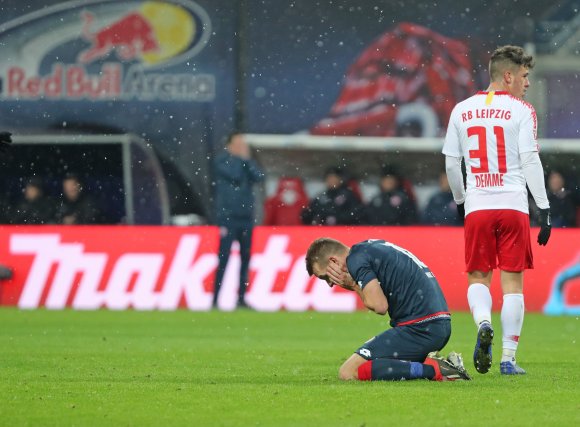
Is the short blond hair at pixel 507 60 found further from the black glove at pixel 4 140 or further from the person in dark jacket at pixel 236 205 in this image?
the person in dark jacket at pixel 236 205

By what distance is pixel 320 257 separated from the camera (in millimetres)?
8656

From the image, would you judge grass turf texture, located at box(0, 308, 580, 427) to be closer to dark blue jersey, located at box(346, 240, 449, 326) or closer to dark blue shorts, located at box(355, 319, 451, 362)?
dark blue shorts, located at box(355, 319, 451, 362)

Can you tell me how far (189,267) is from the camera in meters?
17.6

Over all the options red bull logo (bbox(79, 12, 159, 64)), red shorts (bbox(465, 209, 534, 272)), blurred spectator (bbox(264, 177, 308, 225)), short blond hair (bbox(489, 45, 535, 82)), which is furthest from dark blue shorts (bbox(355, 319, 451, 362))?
red bull logo (bbox(79, 12, 159, 64))

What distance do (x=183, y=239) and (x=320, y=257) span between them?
923 centimetres

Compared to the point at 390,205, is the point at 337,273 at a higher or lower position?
higher

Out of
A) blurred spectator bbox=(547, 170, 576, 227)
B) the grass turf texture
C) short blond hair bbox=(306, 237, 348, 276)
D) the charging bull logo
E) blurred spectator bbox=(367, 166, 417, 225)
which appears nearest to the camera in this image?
the grass turf texture

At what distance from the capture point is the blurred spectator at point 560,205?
18.9 metres

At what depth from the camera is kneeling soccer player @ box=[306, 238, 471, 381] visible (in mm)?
8672

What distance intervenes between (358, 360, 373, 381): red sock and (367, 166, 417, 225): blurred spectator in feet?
35.8

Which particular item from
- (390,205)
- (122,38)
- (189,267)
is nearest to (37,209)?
(189,267)

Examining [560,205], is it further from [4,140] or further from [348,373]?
[348,373]

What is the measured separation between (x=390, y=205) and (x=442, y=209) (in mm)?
768

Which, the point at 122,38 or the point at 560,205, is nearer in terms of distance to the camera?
the point at 560,205
